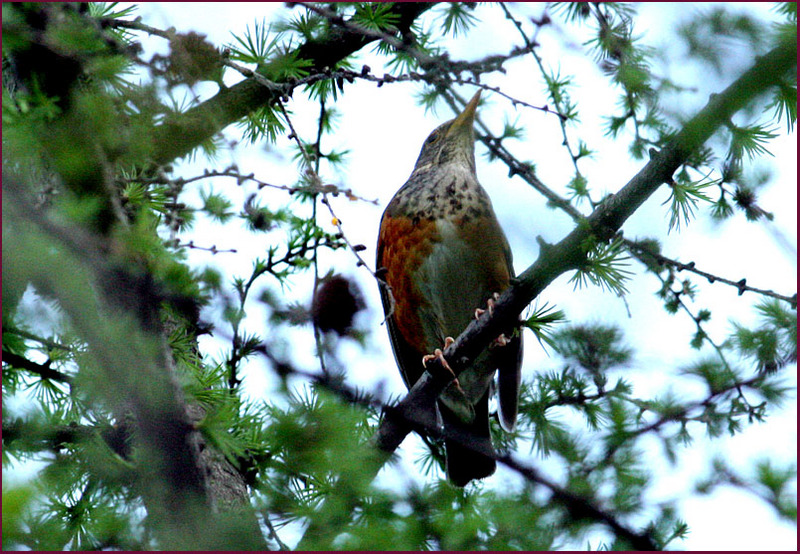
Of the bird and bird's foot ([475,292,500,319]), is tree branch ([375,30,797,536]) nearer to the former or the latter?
bird's foot ([475,292,500,319])

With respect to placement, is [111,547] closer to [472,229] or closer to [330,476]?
[330,476]

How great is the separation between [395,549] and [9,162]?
1185 mm

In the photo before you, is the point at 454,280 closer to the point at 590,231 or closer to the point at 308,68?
the point at 308,68

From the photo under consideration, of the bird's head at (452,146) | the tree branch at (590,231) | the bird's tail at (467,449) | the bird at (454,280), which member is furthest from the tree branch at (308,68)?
the bird's tail at (467,449)

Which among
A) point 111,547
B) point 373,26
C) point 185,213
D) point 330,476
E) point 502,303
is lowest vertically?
point 111,547

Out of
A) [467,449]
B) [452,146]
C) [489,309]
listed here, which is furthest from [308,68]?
[467,449]

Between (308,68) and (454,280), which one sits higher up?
(308,68)

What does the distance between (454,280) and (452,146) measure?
1.06 metres

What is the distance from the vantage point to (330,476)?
1.91m

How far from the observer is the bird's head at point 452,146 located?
423 centimetres

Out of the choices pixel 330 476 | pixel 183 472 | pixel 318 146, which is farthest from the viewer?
pixel 318 146

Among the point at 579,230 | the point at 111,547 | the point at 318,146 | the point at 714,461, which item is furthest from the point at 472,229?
the point at 111,547

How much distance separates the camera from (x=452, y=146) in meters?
4.31

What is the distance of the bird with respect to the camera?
3.60 m
